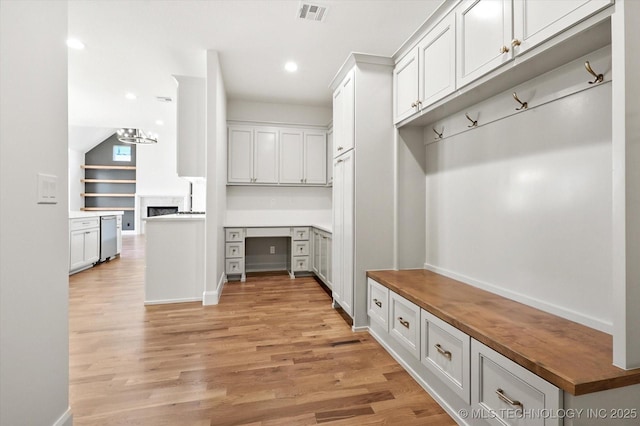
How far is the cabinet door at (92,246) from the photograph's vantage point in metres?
5.22

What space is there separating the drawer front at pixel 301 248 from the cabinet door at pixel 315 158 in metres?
1.06

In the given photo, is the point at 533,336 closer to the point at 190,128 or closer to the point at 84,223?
the point at 190,128

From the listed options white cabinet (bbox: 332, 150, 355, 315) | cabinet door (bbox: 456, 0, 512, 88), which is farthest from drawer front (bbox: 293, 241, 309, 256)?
cabinet door (bbox: 456, 0, 512, 88)

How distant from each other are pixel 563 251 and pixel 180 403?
228cm

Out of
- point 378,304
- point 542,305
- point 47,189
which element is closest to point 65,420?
point 47,189

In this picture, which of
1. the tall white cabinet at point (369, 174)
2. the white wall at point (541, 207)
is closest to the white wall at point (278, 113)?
the tall white cabinet at point (369, 174)

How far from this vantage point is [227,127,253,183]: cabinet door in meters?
4.86

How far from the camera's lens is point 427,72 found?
232 cm

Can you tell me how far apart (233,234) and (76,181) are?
9301mm

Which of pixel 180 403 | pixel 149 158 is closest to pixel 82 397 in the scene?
pixel 180 403

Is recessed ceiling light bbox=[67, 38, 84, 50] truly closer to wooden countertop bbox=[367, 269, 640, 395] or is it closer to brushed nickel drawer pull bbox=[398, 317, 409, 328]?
wooden countertop bbox=[367, 269, 640, 395]

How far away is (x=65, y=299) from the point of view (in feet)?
4.79

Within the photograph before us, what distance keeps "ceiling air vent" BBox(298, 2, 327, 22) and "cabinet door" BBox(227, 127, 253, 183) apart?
240 cm

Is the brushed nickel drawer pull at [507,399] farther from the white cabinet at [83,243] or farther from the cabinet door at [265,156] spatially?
the white cabinet at [83,243]
